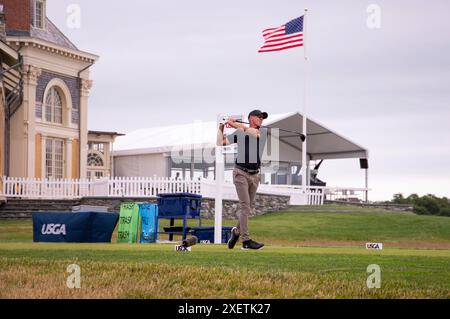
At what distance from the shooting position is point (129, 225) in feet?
65.6

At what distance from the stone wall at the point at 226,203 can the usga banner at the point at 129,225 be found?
1196 cm

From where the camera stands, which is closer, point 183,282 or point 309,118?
point 183,282

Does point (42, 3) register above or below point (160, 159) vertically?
above

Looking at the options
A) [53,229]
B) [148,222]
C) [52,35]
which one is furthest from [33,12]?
[53,229]

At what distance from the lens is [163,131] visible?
48125 millimetres

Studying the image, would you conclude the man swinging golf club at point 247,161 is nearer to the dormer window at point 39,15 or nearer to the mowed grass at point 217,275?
the mowed grass at point 217,275

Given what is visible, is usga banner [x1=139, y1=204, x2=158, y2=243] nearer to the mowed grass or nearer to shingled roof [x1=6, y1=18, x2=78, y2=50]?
the mowed grass

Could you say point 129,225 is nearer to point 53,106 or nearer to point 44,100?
point 44,100

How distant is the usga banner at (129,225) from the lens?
19.9 m

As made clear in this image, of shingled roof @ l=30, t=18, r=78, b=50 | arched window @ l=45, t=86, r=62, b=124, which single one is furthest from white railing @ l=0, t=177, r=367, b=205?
shingled roof @ l=30, t=18, r=78, b=50

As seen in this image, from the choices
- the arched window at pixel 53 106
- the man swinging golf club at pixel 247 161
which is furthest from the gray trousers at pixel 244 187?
the arched window at pixel 53 106

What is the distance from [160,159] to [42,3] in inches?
385
